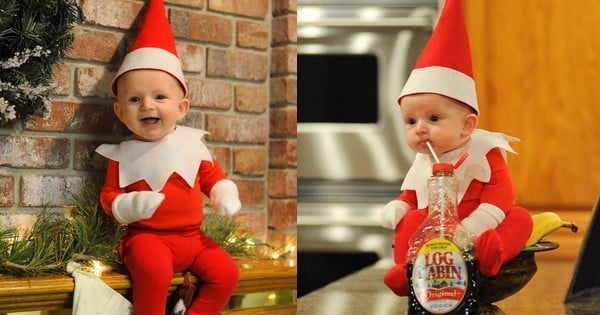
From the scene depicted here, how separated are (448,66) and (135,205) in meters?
0.81

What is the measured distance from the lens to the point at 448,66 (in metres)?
1.05

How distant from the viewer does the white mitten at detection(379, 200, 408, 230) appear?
1.05 meters

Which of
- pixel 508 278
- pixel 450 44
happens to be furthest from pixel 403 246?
pixel 450 44

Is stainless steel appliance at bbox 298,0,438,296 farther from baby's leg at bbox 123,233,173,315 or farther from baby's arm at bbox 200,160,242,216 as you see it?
baby's leg at bbox 123,233,173,315

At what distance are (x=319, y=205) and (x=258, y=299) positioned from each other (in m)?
0.49

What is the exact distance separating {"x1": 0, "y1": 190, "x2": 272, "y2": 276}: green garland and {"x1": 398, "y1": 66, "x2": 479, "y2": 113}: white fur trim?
0.91m

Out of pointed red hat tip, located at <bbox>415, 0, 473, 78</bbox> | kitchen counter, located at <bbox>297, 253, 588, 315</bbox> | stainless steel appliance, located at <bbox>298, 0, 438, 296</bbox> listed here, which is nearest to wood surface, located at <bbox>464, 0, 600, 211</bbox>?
kitchen counter, located at <bbox>297, 253, 588, 315</bbox>

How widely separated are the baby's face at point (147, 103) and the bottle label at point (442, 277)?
0.89 m

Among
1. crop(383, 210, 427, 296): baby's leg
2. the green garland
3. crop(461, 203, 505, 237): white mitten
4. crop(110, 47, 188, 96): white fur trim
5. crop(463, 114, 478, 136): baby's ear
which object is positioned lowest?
the green garland

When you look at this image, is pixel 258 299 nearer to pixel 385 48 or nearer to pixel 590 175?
pixel 385 48

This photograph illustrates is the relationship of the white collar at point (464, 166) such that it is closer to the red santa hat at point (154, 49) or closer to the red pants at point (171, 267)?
the red pants at point (171, 267)

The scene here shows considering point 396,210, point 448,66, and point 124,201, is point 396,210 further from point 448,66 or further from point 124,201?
point 124,201

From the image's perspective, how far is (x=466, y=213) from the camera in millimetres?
1041

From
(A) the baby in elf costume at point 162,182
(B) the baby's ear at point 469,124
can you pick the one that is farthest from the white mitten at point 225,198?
(B) the baby's ear at point 469,124
